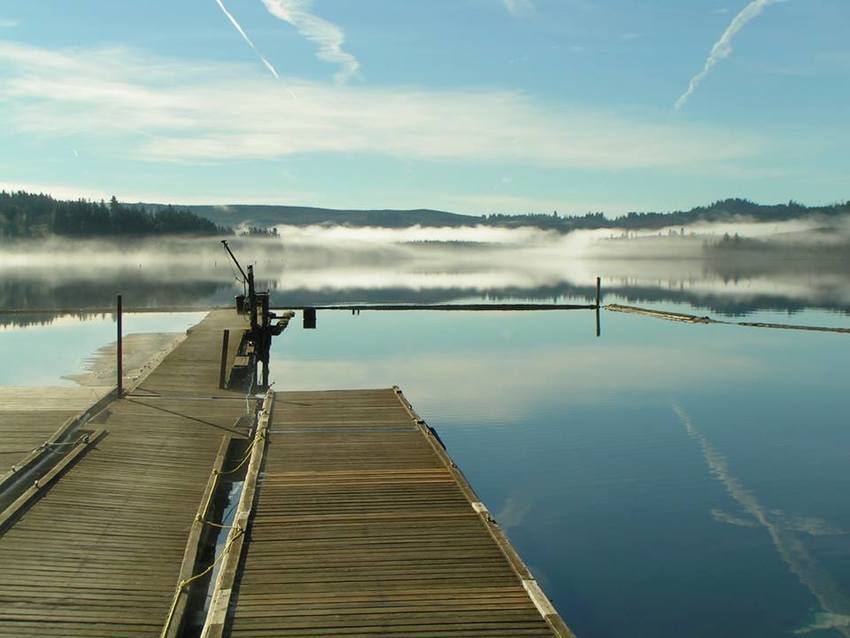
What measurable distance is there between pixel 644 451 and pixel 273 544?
16.7 metres

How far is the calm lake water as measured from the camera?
16656mm

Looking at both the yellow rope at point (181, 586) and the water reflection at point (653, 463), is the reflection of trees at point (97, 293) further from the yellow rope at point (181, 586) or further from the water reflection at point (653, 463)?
the yellow rope at point (181, 586)

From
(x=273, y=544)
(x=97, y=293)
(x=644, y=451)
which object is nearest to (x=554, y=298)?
(x=97, y=293)

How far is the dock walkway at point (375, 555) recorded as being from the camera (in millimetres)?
10875

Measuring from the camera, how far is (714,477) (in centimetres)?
2420

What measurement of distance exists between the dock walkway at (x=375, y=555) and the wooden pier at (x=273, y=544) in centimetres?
3

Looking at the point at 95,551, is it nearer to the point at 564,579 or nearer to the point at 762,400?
the point at 564,579

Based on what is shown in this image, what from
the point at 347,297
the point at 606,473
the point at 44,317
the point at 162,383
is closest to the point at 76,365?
the point at 162,383

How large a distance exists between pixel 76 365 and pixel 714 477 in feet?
107

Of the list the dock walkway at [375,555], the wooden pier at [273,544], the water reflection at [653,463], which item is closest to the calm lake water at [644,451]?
the water reflection at [653,463]

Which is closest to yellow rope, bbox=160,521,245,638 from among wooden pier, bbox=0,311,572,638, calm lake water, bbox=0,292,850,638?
wooden pier, bbox=0,311,572,638

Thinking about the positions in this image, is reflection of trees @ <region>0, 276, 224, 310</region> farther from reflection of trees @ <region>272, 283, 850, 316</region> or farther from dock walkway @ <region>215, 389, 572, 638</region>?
dock walkway @ <region>215, 389, 572, 638</region>

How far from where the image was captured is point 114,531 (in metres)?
15.3

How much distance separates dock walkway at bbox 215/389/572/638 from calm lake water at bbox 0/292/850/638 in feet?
10.6
